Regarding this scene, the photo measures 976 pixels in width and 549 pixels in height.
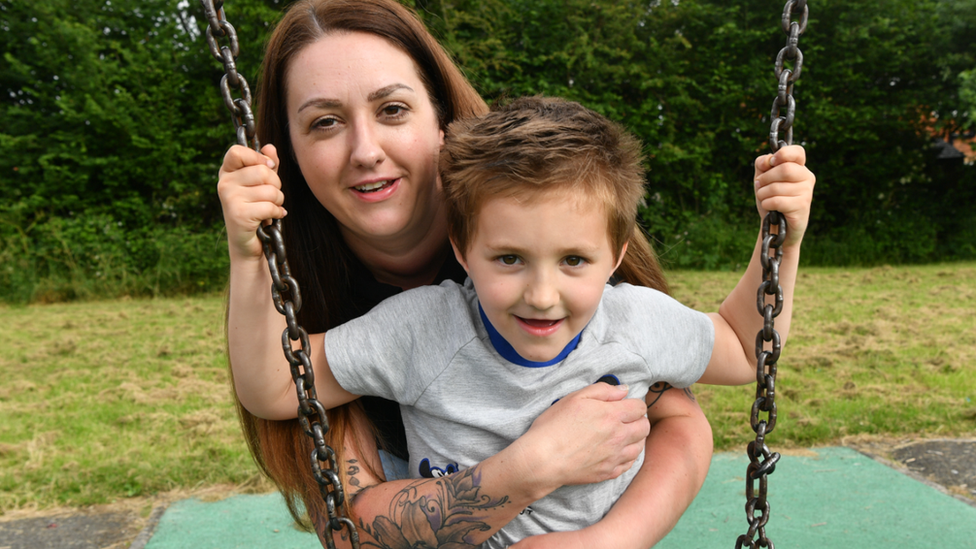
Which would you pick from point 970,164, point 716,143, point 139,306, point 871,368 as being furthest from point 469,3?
point 970,164

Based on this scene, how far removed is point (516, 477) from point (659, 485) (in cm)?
43

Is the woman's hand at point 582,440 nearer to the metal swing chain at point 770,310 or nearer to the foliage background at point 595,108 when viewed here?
the metal swing chain at point 770,310

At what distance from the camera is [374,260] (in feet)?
6.17

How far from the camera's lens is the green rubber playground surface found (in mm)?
2584

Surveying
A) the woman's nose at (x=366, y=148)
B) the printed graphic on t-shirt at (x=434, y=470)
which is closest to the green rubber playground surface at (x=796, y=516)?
the printed graphic on t-shirt at (x=434, y=470)

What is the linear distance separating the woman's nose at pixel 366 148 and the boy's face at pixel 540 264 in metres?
0.32

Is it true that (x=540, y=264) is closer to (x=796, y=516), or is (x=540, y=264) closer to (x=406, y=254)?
(x=406, y=254)

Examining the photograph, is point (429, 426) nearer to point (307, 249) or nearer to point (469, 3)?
point (307, 249)

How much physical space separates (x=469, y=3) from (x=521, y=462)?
998 centimetres

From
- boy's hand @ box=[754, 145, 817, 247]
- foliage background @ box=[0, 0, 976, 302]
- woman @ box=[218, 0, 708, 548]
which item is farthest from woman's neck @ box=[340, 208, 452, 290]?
foliage background @ box=[0, 0, 976, 302]

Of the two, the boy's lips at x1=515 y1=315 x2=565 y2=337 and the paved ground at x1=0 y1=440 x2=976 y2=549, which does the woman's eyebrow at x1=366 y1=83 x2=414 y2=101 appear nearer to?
the boy's lips at x1=515 y1=315 x2=565 y2=337

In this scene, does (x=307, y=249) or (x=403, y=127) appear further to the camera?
(x=307, y=249)

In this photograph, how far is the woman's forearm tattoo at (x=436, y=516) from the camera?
4.76 ft

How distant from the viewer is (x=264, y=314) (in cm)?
138
